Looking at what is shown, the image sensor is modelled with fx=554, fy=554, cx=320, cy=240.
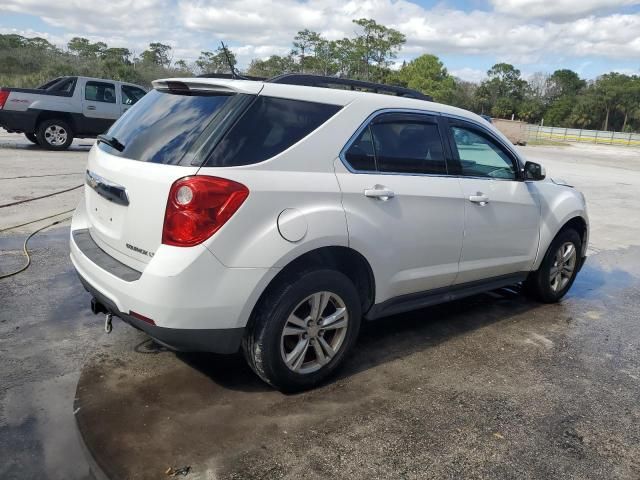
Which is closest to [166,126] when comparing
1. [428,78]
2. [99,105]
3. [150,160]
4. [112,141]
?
[150,160]

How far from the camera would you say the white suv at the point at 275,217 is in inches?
112

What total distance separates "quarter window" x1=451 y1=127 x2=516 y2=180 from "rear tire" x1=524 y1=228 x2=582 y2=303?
100cm

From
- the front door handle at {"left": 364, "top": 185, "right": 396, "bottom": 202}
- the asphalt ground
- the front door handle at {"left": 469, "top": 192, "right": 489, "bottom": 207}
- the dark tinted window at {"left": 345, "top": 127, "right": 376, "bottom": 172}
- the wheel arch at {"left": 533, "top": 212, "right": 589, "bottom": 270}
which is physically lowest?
the asphalt ground

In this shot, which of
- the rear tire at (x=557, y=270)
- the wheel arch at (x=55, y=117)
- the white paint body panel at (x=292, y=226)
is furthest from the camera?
the wheel arch at (x=55, y=117)

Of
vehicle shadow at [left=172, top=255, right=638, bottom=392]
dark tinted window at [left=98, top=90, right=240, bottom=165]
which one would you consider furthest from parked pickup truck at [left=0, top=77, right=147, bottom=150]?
vehicle shadow at [left=172, top=255, right=638, bottom=392]

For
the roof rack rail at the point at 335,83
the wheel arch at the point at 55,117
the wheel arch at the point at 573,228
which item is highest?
the roof rack rail at the point at 335,83

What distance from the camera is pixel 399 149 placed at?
372 cm

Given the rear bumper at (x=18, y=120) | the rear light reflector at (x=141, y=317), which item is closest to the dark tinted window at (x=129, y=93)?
the rear bumper at (x=18, y=120)

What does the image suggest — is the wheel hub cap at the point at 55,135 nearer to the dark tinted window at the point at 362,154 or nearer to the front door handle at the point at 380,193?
the dark tinted window at the point at 362,154

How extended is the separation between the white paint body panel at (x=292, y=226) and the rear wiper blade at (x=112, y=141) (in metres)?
0.08

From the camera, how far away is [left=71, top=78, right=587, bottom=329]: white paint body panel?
2.83 metres

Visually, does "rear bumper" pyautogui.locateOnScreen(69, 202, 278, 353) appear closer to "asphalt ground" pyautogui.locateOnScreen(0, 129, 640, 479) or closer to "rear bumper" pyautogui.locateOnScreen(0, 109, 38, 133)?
"asphalt ground" pyautogui.locateOnScreen(0, 129, 640, 479)

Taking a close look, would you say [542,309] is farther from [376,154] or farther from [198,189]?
[198,189]

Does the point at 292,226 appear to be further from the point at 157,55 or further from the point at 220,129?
the point at 157,55
